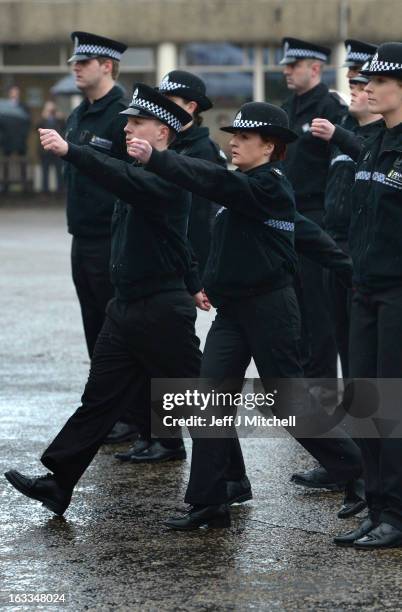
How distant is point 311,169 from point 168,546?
3522 mm

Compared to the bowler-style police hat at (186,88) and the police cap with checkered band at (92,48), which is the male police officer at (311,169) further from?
the police cap with checkered band at (92,48)

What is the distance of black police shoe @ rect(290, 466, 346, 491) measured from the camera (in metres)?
7.34

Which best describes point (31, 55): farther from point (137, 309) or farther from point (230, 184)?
point (230, 184)

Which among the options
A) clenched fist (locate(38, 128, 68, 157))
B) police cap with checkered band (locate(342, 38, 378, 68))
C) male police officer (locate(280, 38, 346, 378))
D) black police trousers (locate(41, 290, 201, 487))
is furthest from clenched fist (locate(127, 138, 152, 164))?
male police officer (locate(280, 38, 346, 378))

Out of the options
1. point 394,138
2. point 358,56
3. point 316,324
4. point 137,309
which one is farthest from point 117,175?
point 316,324

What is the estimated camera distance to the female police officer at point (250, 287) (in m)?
6.59

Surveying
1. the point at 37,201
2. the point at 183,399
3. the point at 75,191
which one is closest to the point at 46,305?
the point at 75,191

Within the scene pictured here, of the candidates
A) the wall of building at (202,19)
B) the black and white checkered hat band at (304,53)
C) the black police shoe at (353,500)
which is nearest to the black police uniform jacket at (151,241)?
the black police shoe at (353,500)

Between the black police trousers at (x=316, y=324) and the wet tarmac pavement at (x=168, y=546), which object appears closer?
the wet tarmac pavement at (x=168, y=546)

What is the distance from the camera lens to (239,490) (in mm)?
7004

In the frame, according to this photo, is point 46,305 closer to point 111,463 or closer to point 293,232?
point 111,463

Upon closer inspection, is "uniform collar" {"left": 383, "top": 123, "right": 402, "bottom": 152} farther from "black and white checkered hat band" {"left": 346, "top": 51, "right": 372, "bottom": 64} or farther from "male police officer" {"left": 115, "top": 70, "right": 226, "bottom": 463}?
"black and white checkered hat band" {"left": 346, "top": 51, "right": 372, "bottom": 64}

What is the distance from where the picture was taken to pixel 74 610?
5.45 m

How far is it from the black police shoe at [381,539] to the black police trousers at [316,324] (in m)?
3.15
